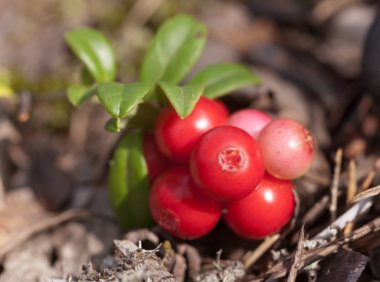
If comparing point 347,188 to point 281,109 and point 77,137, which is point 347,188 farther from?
point 77,137

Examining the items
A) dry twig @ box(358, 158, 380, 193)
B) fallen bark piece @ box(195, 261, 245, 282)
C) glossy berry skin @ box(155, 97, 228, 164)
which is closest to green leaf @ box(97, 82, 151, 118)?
glossy berry skin @ box(155, 97, 228, 164)

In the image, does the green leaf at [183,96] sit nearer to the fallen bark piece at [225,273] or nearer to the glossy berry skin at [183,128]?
the glossy berry skin at [183,128]

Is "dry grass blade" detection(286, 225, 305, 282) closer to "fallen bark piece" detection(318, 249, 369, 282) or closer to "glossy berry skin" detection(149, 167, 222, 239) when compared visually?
"fallen bark piece" detection(318, 249, 369, 282)

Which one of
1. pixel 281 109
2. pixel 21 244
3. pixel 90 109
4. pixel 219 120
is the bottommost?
pixel 21 244

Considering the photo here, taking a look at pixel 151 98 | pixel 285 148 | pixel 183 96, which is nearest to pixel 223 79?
pixel 151 98

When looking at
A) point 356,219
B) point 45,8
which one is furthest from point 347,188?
point 45,8

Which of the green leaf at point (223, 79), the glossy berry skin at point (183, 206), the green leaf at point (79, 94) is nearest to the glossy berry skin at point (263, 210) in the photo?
the glossy berry skin at point (183, 206)
